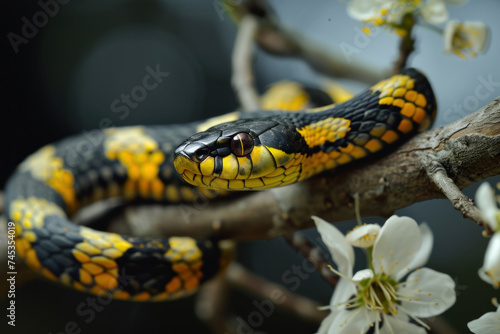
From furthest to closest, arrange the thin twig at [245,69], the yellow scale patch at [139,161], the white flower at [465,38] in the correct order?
the thin twig at [245,69]
the yellow scale patch at [139,161]
the white flower at [465,38]

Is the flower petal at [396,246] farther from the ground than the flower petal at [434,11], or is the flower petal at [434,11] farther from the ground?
the flower petal at [434,11]

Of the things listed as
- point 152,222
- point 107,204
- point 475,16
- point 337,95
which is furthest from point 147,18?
point 475,16

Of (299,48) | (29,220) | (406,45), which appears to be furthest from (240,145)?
(299,48)

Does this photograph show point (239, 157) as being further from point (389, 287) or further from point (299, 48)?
point (299, 48)

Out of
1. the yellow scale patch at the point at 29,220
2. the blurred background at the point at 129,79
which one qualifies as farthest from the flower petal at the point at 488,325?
the blurred background at the point at 129,79

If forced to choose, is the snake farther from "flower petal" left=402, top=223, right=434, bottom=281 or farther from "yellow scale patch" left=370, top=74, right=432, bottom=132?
"flower petal" left=402, top=223, right=434, bottom=281

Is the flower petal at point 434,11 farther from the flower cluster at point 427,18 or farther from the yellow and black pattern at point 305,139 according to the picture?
the yellow and black pattern at point 305,139

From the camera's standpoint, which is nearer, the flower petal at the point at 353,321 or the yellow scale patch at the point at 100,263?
the flower petal at the point at 353,321
